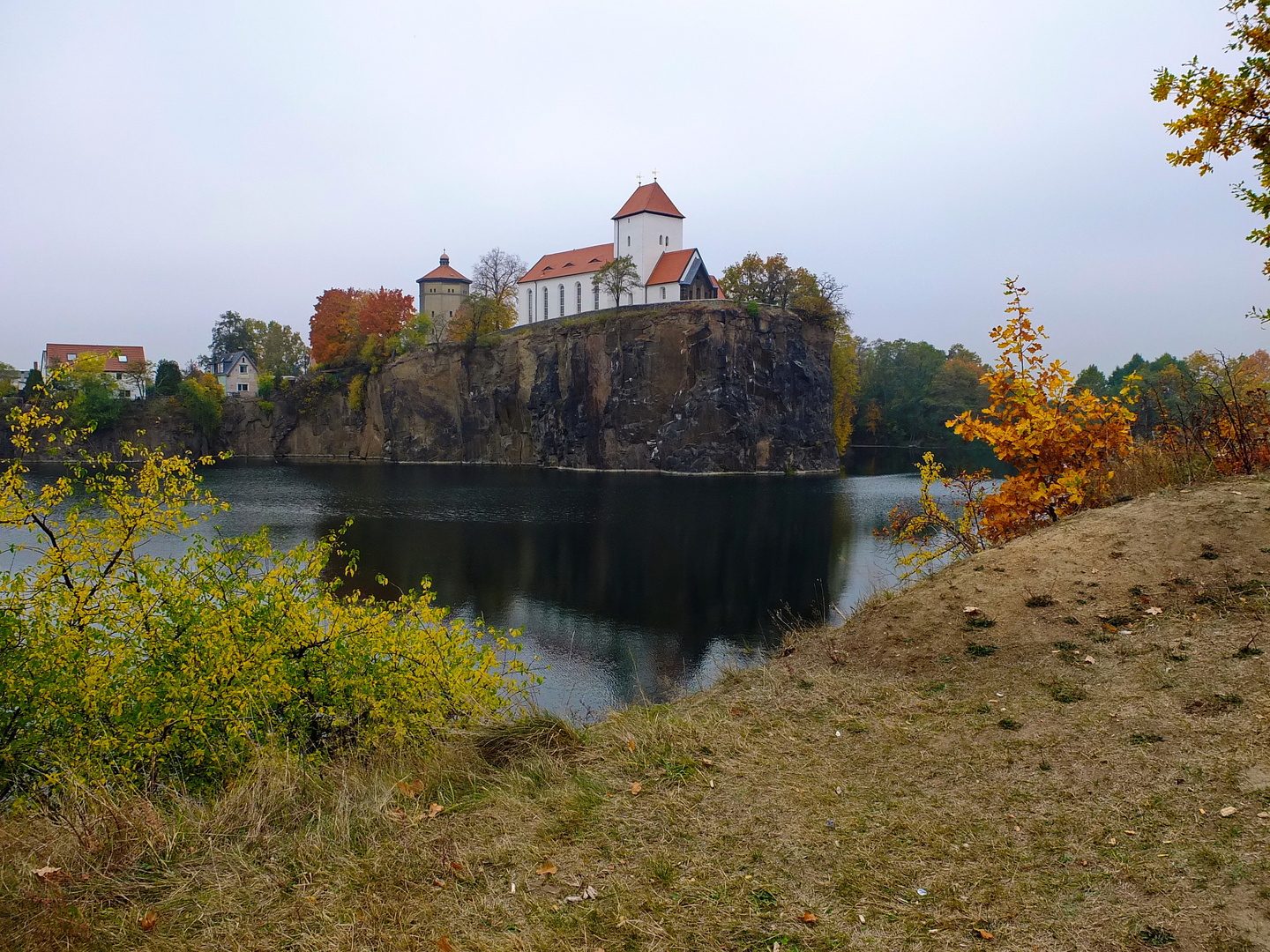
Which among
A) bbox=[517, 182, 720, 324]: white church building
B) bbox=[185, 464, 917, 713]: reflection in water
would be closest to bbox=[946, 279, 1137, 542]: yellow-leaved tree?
bbox=[185, 464, 917, 713]: reflection in water

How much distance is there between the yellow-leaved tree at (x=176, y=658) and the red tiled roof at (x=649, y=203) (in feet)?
215

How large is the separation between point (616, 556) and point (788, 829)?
22823 millimetres

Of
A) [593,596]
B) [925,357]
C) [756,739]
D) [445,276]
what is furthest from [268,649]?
[925,357]

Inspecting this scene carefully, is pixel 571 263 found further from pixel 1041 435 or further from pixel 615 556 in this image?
pixel 1041 435

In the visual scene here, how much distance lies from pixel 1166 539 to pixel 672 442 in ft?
178

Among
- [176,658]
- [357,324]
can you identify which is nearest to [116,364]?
[357,324]

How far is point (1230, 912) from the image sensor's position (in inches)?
121

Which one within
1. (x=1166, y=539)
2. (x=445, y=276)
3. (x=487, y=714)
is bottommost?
(x=487, y=714)

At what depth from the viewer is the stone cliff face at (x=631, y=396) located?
62.0 metres

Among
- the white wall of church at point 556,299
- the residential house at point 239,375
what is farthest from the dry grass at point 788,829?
the residential house at point 239,375

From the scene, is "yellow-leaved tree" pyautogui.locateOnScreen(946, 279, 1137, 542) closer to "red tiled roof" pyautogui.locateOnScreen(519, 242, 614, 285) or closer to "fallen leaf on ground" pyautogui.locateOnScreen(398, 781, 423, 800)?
"fallen leaf on ground" pyautogui.locateOnScreen(398, 781, 423, 800)

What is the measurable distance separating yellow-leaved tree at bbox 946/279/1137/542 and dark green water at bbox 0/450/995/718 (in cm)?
452

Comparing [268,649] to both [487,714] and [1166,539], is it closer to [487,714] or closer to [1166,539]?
[487,714]

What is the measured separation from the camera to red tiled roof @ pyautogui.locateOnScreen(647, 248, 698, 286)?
67.2 m
